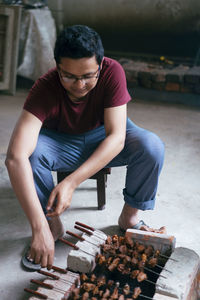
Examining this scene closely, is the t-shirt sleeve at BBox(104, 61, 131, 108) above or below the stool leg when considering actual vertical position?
above

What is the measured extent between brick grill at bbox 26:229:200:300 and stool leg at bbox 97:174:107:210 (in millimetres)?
749

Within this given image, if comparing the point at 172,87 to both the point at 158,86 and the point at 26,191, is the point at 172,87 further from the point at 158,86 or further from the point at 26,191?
the point at 26,191

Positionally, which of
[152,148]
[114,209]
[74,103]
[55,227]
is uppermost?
[74,103]

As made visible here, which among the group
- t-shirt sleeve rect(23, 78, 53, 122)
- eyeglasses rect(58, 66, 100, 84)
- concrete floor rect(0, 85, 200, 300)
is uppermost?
eyeglasses rect(58, 66, 100, 84)

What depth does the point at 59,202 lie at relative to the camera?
5.38 ft

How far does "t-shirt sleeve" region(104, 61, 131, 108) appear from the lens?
203cm

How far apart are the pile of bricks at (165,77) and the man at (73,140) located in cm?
296

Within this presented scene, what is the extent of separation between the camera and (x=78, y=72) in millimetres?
1764

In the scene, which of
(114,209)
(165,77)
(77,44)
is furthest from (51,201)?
(165,77)

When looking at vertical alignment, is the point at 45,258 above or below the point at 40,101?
below

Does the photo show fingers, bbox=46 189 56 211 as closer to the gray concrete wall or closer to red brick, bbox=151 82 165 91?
red brick, bbox=151 82 165 91

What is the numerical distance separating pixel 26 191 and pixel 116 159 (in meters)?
0.69

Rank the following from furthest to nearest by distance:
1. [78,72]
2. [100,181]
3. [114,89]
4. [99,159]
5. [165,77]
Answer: [165,77], [100,181], [114,89], [99,159], [78,72]

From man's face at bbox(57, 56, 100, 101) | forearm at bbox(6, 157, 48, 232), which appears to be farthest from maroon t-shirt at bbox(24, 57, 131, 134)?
forearm at bbox(6, 157, 48, 232)
